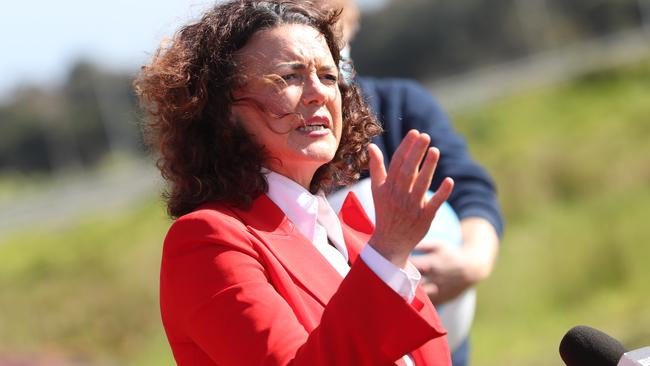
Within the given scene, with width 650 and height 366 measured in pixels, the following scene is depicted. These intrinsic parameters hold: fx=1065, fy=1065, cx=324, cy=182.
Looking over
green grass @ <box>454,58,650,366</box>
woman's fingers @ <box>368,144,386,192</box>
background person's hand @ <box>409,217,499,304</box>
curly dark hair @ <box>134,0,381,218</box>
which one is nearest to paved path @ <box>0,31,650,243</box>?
green grass @ <box>454,58,650,366</box>

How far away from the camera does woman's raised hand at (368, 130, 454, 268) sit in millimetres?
2049

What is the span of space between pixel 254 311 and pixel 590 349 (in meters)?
0.68

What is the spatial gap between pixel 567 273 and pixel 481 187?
22.2ft

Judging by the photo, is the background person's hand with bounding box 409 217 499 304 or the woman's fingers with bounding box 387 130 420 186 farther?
the background person's hand with bounding box 409 217 499 304

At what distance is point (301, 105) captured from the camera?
95.9 inches

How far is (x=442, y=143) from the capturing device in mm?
3801

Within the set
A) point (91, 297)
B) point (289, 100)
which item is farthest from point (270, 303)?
point (91, 297)

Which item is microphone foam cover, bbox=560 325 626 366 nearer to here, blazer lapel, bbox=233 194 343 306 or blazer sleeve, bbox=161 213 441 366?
blazer sleeve, bbox=161 213 441 366

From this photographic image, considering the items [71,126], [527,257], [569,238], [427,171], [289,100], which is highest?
[289,100]

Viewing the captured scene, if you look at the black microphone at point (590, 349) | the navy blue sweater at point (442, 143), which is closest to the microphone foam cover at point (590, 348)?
the black microphone at point (590, 349)

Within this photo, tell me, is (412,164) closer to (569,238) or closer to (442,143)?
(442,143)

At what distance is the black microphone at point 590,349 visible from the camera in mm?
2078

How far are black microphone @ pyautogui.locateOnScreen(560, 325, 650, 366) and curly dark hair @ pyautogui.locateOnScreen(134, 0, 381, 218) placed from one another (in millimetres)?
775

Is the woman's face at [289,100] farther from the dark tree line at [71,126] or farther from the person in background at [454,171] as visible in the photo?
the dark tree line at [71,126]
